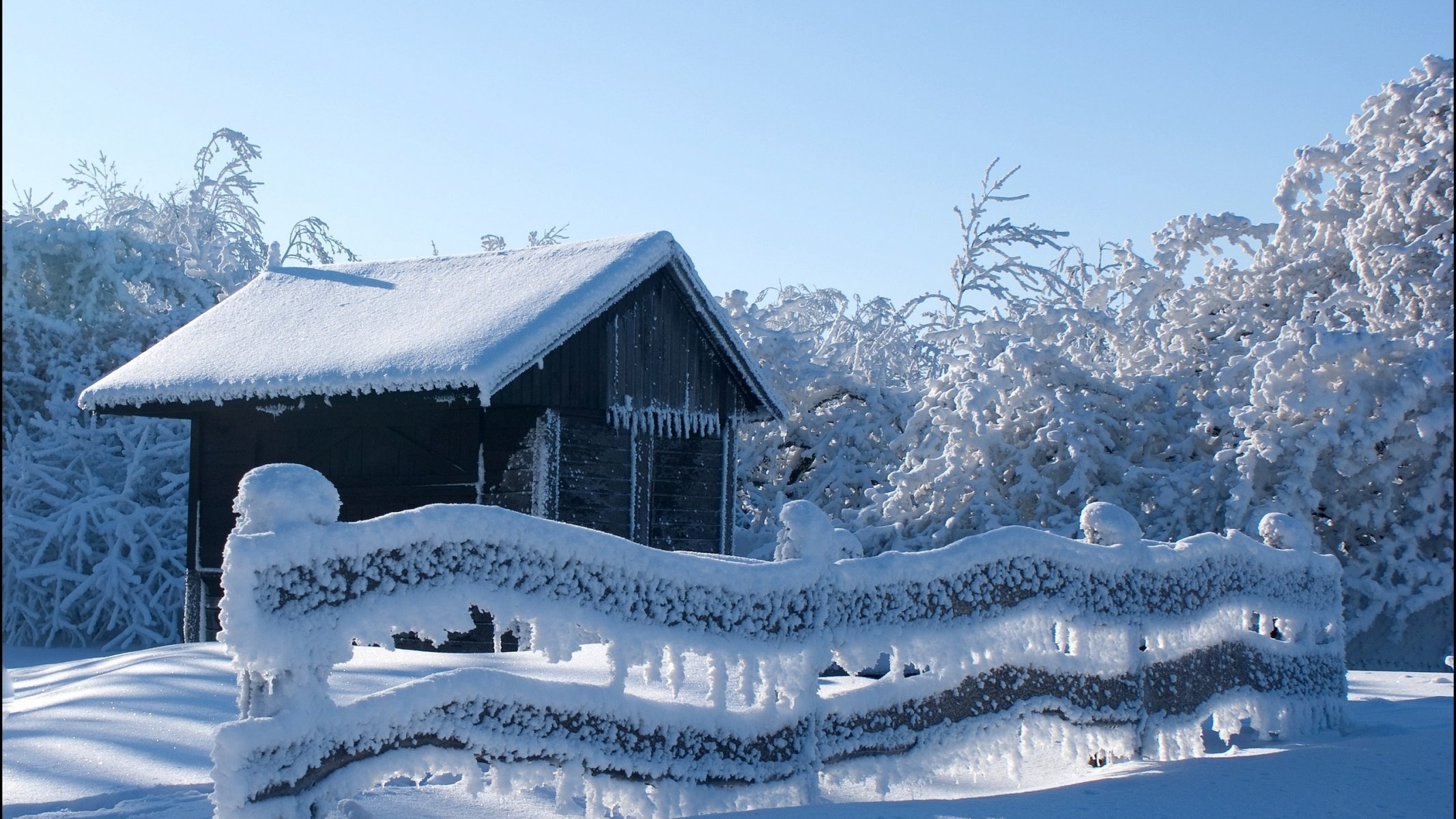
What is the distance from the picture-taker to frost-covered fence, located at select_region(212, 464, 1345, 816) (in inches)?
157

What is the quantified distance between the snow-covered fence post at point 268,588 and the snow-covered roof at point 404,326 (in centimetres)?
640

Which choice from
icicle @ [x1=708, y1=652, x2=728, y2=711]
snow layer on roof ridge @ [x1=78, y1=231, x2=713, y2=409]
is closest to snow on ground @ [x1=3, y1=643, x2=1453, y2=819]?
icicle @ [x1=708, y1=652, x2=728, y2=711]

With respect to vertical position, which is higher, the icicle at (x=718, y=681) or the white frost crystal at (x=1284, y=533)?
the white frost crystal at (x=1284, y=533)

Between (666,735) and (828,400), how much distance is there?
601 inches

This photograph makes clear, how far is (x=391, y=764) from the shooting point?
4160 mm

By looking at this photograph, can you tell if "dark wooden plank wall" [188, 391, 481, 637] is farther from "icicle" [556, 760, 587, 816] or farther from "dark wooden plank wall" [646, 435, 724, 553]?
"icicle" [556, 760, 587, 816]

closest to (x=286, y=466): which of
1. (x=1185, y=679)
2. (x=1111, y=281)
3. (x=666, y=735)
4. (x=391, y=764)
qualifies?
(x=391, y=764)

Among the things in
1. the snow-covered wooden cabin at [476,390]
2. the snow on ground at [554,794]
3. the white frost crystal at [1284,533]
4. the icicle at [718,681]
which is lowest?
the snow on ground at [554,794]

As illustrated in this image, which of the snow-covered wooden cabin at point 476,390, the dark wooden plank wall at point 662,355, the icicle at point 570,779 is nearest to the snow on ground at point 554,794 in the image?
the icicle at point 570,779

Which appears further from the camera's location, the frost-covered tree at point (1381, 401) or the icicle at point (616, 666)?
the frost-covered tree at point (1381, 401)

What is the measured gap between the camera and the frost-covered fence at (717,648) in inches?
157

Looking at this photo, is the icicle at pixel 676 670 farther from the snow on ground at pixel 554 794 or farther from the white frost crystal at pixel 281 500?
the white frost crystal at pixel 281 500

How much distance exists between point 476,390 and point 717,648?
6363 millimetres

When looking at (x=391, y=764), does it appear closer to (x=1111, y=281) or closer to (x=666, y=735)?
(x=666, y=735)
